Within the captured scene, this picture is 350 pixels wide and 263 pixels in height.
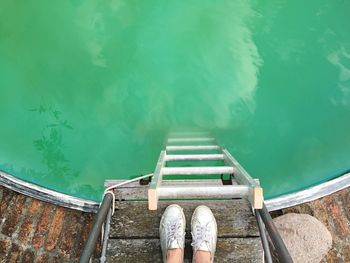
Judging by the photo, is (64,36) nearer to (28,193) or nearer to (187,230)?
(28,193)

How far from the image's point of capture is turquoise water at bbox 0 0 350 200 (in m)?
3.24

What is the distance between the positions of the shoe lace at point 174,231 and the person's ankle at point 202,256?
11 cm

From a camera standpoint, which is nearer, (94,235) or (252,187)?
(94,235)

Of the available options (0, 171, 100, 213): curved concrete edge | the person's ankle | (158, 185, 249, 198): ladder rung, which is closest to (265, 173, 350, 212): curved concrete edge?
(158, 185, 249, 198): ladder rung

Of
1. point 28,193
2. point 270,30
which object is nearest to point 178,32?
point 270,30

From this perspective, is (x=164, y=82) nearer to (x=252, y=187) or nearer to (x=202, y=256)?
(x=252, y=187)

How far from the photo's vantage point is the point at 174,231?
177cm

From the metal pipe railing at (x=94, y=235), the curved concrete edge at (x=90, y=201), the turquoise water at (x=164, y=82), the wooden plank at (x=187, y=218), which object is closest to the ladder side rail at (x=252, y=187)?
the wooden plank at (x=187, y=218)

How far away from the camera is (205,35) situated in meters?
3.76

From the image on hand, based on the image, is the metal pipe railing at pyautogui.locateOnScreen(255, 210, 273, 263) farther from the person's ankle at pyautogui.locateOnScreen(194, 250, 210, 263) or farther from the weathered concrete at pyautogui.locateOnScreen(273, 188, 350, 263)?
the weathered concrete at pyautogui.locateOnScreen(273, 188, 350, 263)

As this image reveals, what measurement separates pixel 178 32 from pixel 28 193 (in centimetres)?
208

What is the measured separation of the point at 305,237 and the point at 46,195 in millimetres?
1795

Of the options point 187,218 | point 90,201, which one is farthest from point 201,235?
point 90,201

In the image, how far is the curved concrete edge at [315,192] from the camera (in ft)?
8.55
